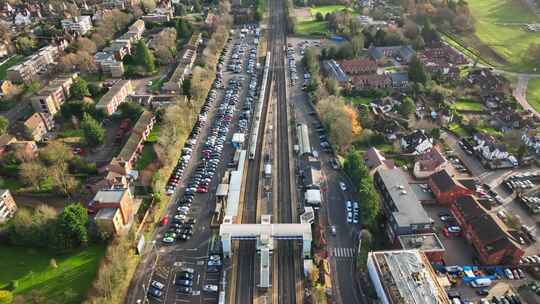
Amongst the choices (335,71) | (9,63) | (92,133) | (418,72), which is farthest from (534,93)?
(9,63)

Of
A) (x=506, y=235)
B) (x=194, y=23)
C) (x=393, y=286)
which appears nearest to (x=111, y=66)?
(x=194, y=23)

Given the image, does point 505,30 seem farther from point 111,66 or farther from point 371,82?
point 111,66

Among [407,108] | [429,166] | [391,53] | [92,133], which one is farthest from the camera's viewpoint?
[391,53]

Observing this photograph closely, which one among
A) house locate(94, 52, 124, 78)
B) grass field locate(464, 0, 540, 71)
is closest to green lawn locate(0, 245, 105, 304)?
house locate(94, 52, 124, 78)

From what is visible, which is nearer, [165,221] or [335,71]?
[165,221]

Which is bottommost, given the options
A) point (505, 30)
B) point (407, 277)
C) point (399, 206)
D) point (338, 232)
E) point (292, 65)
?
point (338, 232)

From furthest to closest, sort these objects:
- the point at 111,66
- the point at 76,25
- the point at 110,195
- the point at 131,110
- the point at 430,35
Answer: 1. the point at 76,25
2. the point at 430,35
3. the point at 111,66
4. the point at 131,110
5. the point at 110,195

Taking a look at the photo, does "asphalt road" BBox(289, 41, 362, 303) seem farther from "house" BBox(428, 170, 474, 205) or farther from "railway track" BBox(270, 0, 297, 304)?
"house" BBox(428, 170, 474, 205)
